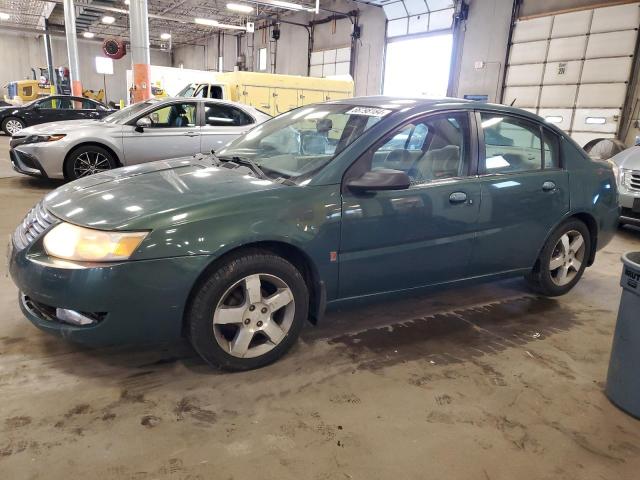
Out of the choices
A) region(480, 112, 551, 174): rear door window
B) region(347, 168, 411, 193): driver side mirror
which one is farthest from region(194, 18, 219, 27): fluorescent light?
region(347, 168, 411, 193): driver side mirror

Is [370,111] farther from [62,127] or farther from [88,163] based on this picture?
[62,127]

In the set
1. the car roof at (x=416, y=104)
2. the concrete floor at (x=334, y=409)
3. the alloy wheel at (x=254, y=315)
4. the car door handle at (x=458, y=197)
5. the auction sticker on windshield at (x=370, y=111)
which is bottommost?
the concrete floor at (x=334, y=409)

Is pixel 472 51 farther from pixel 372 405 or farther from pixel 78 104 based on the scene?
pixel 372 405

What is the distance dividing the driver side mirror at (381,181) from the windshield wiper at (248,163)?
508mm

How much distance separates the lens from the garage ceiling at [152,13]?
19.5m

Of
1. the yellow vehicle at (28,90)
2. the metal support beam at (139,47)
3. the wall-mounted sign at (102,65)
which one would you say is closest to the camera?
the metal support beam at (139,47)

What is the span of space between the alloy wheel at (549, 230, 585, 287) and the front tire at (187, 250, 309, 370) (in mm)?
2138

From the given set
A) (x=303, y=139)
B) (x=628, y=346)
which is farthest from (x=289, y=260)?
(x=628, y=346)

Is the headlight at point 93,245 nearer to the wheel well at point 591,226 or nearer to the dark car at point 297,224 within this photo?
the dark car at point 297,224

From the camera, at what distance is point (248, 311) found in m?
2.30

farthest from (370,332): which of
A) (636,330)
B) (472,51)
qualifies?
(472,51)

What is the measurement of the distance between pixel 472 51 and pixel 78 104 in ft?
36.8

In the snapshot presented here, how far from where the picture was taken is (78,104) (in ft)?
43.2

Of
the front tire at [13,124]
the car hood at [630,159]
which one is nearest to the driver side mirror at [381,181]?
the car hood at [630,159]
